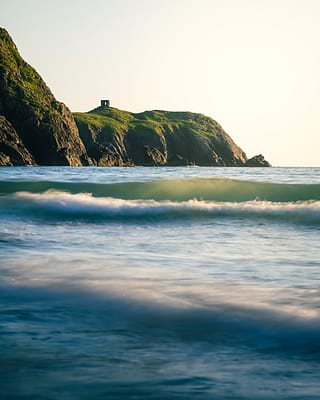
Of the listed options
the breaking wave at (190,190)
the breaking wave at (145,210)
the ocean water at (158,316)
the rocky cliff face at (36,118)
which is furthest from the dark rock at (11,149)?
the ocean water at (158,316)

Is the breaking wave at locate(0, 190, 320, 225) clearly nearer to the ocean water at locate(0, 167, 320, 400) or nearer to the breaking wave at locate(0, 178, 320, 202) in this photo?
the breaking wave at locate(0, 178, 320, 202)

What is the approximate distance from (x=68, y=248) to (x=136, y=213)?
8089 millimetres

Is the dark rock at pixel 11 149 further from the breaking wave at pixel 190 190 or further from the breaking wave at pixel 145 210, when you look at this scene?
the breaking wave at pixel 145 210

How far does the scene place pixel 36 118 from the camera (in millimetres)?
112625

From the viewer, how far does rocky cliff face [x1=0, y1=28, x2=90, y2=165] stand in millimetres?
109688

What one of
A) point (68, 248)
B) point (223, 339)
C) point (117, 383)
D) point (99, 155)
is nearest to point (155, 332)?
point (223, 339)

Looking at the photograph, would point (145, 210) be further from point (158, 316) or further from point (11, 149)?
point (11, 149)

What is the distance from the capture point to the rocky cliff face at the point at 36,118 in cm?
10969

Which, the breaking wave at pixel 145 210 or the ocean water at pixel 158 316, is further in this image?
the breaking wave at pixel 145 210

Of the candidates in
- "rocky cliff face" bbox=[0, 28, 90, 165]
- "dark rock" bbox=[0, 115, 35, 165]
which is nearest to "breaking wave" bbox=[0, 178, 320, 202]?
"dark rock" bbox=[0, 115, 35, 165]

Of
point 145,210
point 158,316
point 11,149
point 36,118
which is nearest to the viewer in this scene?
point 158,316

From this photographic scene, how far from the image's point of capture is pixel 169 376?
343 centimetres

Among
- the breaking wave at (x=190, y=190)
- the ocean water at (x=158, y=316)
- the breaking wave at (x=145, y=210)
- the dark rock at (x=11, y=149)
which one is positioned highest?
the dark rock at (x=11, y=149)

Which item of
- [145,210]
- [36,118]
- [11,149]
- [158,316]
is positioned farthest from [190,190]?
[36,118]
